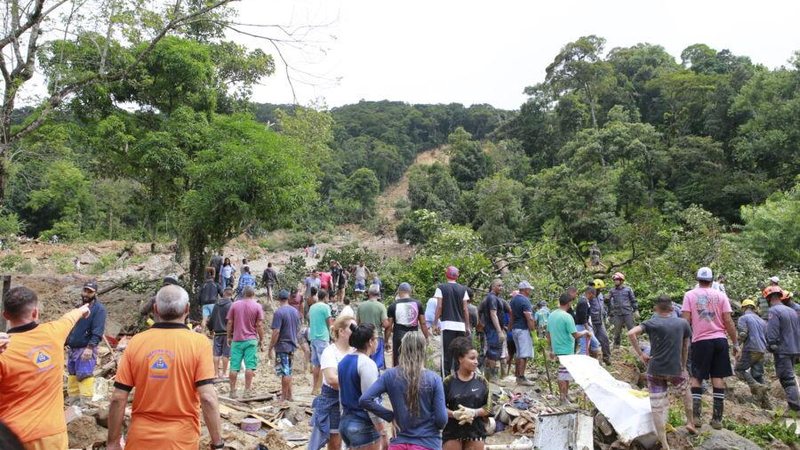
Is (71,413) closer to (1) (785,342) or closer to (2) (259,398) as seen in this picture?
(2) (259,398)

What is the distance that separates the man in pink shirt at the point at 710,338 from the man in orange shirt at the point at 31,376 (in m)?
5.92

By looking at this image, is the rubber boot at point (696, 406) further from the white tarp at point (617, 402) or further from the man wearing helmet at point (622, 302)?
the man wearing helmet at point (622, 302)

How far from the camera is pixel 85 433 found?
5.27m

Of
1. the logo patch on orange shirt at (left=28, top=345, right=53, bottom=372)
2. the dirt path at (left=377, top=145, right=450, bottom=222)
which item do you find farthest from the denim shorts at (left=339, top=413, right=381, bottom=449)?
the dirt path at (left=377, top=145, right=450, bottom=222)

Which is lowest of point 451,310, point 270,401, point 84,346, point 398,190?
point 270,401

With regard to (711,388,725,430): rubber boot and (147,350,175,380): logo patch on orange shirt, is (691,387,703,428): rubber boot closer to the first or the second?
(711,388,725,430): rubber boot

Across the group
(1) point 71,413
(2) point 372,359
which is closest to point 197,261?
(1) point 71,413

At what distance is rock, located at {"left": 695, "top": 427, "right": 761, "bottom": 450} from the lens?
5.59m

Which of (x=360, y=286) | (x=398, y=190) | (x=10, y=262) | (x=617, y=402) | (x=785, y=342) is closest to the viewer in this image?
(x=617, y=402)

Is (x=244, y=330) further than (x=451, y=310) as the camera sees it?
No

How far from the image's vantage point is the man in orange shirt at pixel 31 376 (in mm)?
3238

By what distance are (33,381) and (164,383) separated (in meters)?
0.85

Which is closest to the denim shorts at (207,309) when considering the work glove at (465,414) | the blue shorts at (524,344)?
the blue shorts at (524,344)

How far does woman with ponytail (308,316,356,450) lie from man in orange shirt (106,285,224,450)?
1472mm
